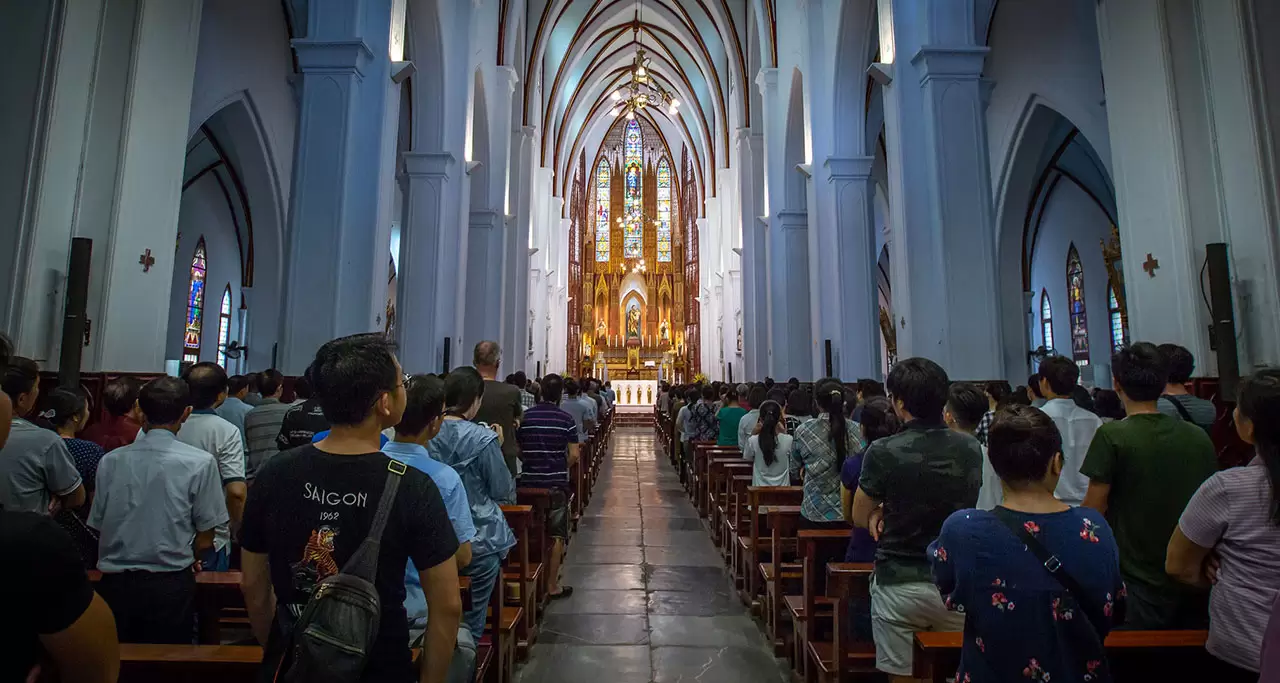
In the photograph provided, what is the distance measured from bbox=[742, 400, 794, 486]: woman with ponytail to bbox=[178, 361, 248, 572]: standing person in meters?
3.17

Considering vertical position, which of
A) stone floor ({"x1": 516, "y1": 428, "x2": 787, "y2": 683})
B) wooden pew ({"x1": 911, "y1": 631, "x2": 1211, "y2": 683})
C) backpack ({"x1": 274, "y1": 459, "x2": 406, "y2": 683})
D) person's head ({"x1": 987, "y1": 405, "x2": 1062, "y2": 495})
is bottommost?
stone floor ({"x1": 516, "y1": 428, "x2": 787, "y2": 683})

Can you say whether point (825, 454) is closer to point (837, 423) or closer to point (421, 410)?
point (837, 423)

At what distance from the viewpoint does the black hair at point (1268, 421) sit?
4.93ft

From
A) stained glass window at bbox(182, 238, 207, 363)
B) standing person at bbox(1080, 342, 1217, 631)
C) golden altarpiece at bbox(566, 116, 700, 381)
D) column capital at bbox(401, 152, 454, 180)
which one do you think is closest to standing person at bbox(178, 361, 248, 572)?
standing person at bbox(1080, 342, 1217, 631)

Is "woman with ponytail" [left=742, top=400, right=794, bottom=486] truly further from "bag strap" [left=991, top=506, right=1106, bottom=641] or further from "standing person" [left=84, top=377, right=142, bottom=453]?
"standing person" [left=84, top=377, right=142, bottom=453]

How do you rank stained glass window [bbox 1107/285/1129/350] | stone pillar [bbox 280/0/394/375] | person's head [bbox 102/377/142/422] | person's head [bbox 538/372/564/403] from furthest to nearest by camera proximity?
stained glass window [bbox 1107/285/1129/350]
stone pillar [bbox 280/0/394/375]
person's head [bbox 538/372/564/403]
person's head [bbox 102/377/142/422]

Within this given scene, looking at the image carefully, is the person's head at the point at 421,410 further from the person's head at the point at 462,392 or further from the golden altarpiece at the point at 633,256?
the golden altarpiece at the point at 633,256

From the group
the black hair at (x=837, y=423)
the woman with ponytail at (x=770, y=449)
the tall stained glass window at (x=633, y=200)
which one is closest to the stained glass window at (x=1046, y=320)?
the woman with ponytail at (x=770, y=449)

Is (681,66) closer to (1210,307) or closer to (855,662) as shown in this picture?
(1210,307)

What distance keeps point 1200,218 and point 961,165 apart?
6.64 ft

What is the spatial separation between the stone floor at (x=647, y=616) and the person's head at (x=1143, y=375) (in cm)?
207

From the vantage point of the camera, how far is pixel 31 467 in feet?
7.14

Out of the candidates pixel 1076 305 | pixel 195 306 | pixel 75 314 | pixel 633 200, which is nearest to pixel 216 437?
pixel 75 314

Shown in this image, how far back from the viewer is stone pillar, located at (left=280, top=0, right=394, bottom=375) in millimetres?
6043
